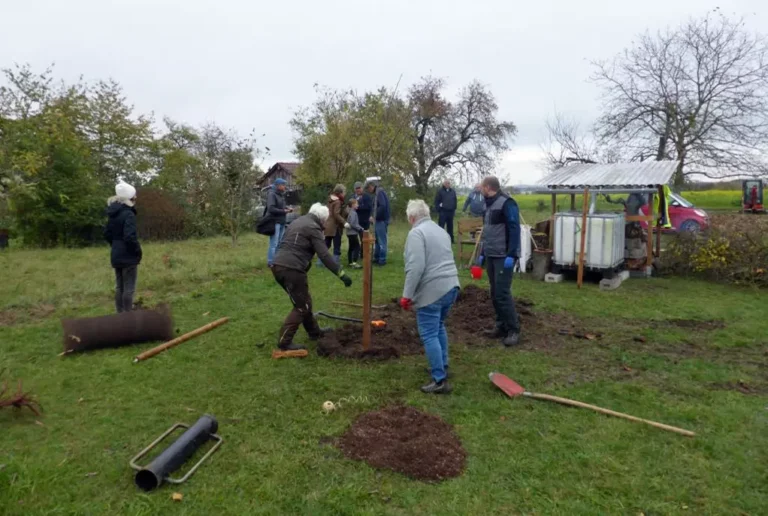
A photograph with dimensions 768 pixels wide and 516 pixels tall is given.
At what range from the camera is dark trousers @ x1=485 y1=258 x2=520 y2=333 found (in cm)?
597

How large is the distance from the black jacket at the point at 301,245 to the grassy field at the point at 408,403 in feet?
3.41

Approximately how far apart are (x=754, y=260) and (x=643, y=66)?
15.4 metres

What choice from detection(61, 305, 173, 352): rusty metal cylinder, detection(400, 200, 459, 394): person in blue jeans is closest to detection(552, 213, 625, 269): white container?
detection(400, 200, 459, 394): person in blue jeans

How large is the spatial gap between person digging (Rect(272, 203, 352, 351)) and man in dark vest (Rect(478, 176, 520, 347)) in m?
1.69

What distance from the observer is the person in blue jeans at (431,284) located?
15.1 feet

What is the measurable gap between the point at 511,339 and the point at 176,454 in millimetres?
3949

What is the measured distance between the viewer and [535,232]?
11.2m

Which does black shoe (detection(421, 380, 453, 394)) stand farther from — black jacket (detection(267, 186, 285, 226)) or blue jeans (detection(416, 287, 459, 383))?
black jacket (detection(267, 186, 285, 226))

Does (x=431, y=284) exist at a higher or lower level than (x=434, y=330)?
higher

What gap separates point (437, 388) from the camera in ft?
15.6

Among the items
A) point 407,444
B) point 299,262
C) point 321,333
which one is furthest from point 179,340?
point 407,444

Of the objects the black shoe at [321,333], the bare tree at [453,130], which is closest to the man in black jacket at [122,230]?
the black shoe at [321,333]

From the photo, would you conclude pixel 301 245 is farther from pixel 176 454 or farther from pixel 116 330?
pixel 176 454

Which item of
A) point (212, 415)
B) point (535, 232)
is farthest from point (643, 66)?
point (212, 415)
